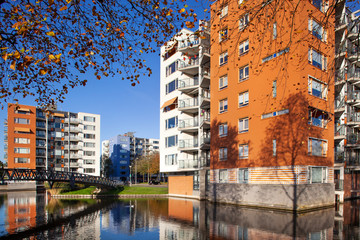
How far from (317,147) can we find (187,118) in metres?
17.5

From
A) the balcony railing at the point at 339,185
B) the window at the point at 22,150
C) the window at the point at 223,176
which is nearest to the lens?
the balcony railing at the point at 339,185

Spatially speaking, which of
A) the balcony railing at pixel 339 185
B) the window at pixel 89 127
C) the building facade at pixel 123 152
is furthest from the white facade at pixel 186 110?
the building facade at pixel 123 152

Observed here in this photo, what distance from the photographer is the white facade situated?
3566 centimetres

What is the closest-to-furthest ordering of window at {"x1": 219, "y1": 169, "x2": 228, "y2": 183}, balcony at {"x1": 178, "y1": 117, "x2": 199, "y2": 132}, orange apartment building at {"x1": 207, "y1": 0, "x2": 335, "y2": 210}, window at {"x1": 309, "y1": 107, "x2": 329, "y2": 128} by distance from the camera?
orange apartment building at {"x1": 207, "y1": 0, "x2": 335, "y2": 210}
window at {"x1": 309, "y1": 107, "x2": 329, "y2": 128}
window at {"x1": 219, "y1": 169, "x2": 228, "y2": 183}
balcony at {"x1": 178, "y1": 117, "x2": 199, "y2": 132}

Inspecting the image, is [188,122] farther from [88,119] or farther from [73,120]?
[88,119]

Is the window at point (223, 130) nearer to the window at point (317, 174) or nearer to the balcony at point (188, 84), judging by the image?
the balcony at point (188, 84)

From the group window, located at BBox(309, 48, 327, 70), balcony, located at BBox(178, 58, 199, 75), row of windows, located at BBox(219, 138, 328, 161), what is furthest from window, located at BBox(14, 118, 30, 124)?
window, located at BBox(309, 48, 327, 70)

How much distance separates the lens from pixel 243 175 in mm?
28562

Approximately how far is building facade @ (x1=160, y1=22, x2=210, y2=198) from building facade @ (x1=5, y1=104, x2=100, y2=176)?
44789 millimetres

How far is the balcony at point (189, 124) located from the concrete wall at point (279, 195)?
30.1ft

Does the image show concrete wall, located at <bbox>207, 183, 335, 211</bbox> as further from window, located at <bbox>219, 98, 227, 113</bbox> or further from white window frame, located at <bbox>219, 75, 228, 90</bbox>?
white window frame, located at <bbox>219, 75, 228, 90</bbox>

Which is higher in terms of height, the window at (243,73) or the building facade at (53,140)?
the window at (243,73)

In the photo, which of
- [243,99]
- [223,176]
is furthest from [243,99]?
[223,176]

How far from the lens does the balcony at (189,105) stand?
36.6 m
